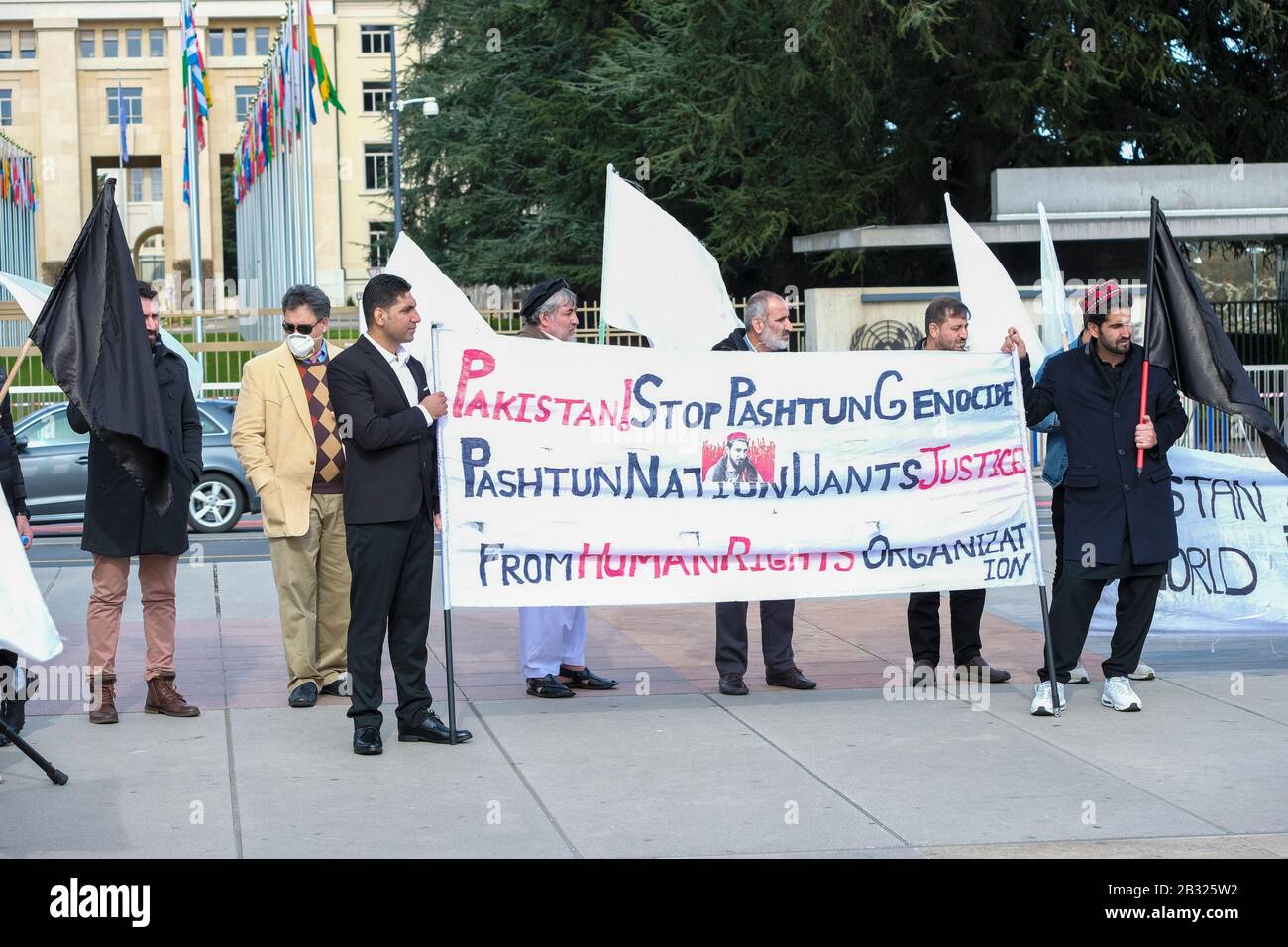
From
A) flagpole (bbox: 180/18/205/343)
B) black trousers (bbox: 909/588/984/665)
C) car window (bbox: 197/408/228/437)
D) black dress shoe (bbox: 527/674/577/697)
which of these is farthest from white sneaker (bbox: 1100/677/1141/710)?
flagpole (bbox: 180/18/205/343)

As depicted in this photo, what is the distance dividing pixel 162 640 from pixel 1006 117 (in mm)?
23508

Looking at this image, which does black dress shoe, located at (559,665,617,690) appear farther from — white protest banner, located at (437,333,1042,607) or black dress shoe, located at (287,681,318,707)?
black dress shoe, located at (287,681,318,707)

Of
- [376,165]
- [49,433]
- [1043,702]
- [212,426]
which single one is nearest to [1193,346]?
[1043,702]

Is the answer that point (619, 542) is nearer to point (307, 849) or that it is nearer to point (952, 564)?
point (952, 564)

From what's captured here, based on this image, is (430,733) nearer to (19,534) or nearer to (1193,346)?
(19,534)

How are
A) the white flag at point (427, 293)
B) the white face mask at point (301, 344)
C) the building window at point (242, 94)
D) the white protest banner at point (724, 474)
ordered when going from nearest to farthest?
the white protest banner at point (724, 474)
the white face mask at point (301, 344)
the white flag at point (427, 293)
the building window at point (242, 94)

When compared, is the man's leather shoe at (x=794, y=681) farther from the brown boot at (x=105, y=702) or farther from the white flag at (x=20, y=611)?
the white flag at (x=20, y=611)

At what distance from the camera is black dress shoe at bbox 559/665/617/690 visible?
8602mm

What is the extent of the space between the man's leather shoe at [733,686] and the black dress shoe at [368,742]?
190 centimetres

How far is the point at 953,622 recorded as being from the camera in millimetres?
8781

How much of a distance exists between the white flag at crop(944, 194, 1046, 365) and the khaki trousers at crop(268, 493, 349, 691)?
327 cm

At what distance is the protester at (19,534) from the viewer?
721 centimetres

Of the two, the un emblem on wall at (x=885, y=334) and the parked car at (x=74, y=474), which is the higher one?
the un emblem on wall at (x=885, y=334)

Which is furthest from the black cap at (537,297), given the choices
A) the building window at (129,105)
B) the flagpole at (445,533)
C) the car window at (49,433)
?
the building window at (129,105)
